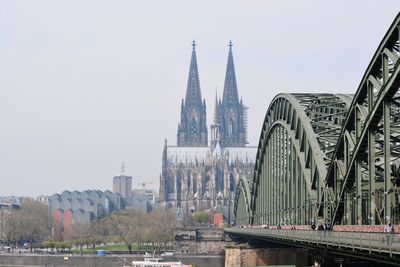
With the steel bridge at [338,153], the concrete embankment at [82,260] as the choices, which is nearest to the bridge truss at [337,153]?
the steel bridge at [338,153]

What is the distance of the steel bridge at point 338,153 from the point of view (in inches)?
1967

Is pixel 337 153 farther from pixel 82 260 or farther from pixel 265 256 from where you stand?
pixel 82 260

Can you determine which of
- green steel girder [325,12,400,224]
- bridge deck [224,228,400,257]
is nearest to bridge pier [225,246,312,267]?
green steel girder [325,12,400,224]

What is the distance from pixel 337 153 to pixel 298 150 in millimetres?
16391

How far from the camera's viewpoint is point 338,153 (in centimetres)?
6172

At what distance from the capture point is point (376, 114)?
→ 50531 mm

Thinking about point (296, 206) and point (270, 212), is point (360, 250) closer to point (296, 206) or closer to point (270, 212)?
point (296, 206)

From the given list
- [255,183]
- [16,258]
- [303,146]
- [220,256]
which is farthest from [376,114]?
[16,258]

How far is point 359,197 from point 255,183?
63504 mm

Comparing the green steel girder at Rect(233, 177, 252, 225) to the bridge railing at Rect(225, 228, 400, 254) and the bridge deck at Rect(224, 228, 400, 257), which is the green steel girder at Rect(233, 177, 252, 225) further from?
the bridge railing at Rect(225, 228, 400, 254)

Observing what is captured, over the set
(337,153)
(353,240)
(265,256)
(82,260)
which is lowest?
(82,260)

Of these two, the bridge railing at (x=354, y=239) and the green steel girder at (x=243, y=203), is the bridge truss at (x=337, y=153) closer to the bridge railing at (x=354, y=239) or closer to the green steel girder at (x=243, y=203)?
the bridge railing at (x=354, y=239)

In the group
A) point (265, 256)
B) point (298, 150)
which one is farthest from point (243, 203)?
point (298, 150)

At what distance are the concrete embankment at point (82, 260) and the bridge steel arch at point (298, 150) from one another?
4200cm
